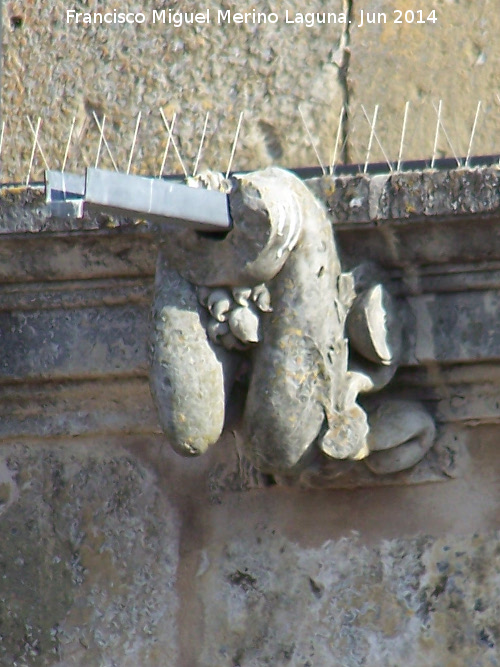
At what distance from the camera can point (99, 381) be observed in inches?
98.5

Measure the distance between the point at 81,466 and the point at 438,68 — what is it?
714mm

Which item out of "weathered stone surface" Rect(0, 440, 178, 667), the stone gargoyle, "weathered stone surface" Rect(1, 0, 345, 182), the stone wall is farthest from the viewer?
"weathered stone surface" Rect(1, 0, 345, 182)

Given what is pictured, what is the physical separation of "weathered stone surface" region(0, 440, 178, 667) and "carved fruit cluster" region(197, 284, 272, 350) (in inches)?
14.3

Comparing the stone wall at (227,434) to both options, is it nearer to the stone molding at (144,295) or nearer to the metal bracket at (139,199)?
the stone molding at (144,295)

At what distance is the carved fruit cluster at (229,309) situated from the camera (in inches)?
86.8

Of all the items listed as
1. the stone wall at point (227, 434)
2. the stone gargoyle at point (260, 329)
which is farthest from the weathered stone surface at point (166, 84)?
the stone gargoyle at point (260, 329)

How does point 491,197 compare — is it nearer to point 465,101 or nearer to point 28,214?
point 465,101

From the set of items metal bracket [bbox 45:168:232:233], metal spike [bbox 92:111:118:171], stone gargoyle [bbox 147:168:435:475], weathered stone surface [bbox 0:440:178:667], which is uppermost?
metal spike [bbox 92:111:118:171]

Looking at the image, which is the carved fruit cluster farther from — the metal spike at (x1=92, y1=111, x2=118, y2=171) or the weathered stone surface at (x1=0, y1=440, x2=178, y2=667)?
the metal spike at (x1=92, y1=111, x2=118, y2=171)

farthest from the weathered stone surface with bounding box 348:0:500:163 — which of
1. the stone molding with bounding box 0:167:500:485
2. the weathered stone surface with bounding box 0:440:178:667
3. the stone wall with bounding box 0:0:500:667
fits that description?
the weathered stone surface with bounding box 0:440:178:667

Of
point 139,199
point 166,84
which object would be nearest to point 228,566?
point 139,199

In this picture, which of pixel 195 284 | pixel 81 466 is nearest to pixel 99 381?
pixel 81 466

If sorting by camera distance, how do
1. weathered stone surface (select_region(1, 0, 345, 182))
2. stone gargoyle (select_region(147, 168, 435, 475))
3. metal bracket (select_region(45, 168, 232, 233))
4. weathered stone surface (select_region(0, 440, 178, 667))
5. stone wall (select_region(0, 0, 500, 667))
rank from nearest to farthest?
1. metal bracket (select_region(45, 168, 232, 233))
2. stone gargoyle (select_region(147, 168, 435, 475))
3. stone wall (select_region(0, 0, 500, 667))
4. weathered stone surface (select_region(0, 440, 178, 667))
5. weathered stone surface (select_region(1, 0, 345, 182))

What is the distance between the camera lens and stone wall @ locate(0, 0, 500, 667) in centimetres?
233
